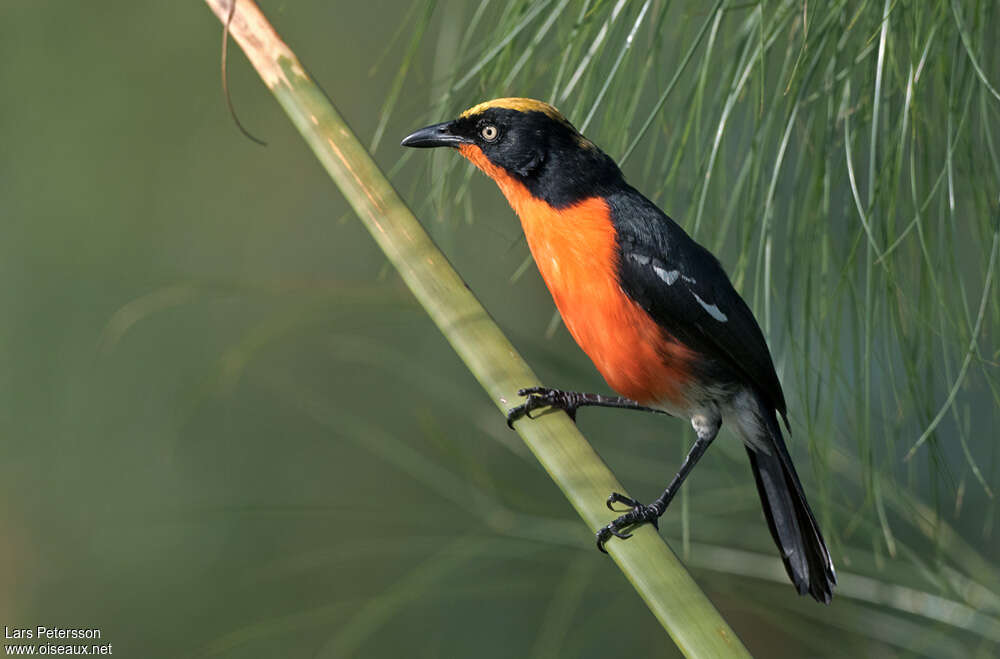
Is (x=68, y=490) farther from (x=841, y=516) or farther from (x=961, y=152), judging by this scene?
(x=961, y=152)

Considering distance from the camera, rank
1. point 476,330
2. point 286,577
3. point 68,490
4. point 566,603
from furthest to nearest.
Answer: point 68,490 → point 286,577 → point 566,603 → point 476,330

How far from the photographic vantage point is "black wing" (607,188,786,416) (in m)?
1.37

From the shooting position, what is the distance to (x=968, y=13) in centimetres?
135

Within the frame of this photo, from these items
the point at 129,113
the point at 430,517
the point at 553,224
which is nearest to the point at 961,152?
the point at 553,224

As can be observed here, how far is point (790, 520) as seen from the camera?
1.43m

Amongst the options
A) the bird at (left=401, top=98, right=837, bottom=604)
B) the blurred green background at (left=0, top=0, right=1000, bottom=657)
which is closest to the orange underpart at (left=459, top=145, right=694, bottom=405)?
the bird at (left=401, top=98, right=837, bottom=604)

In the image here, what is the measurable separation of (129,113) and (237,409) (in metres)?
0.96

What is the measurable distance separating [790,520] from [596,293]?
16.4 inches

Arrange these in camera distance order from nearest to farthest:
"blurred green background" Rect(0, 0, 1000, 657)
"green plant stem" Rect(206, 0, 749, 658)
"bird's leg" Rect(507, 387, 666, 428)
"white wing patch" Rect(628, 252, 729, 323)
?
"green plant stem" Rect(206, 0, 749, 658) < "bird's leg" Rect(507, 387, 666, 428) < "white wing patch" Rect(628, 252, 729, 323) < "blurred green background" Rect(0, 0, 1000, 657)

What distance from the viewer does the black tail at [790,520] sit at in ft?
4.48

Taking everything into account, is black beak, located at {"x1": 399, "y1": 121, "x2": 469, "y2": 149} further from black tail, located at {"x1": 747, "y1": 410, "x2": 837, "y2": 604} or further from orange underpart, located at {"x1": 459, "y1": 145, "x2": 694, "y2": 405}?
black tail, located at {"x1": 747, "y1": 410, "x2": 837, "y2": 604}

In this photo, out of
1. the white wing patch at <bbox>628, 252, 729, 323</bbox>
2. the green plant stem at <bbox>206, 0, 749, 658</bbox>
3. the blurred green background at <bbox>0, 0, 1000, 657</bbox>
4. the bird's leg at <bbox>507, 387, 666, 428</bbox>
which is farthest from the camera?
the blurred green background at <bbox>0, 0, 1000, 657</bbox>

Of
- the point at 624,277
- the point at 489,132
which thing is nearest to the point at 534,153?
the point at 489,132

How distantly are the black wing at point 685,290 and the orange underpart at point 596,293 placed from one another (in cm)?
2
